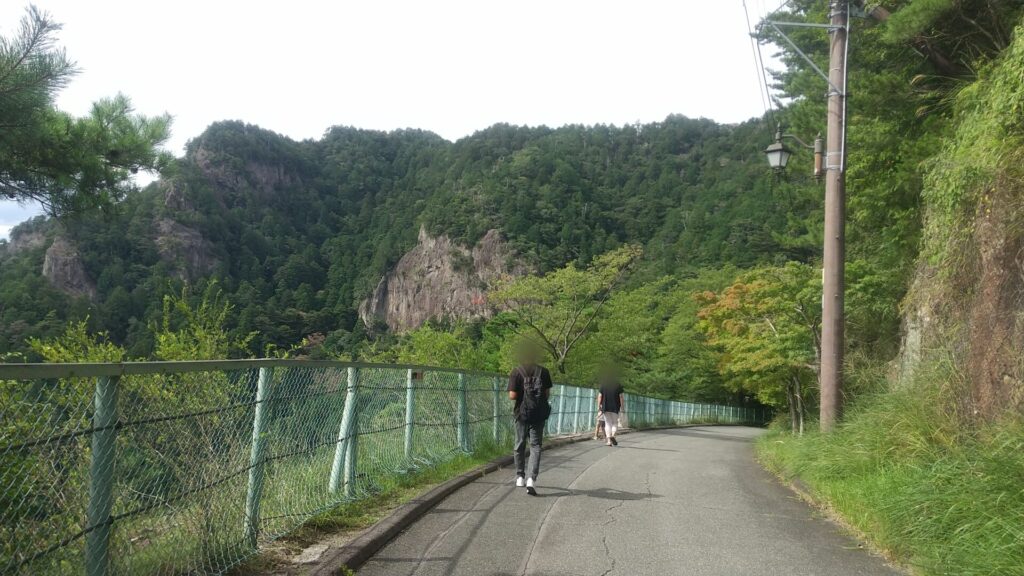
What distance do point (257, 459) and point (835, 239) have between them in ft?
30.4

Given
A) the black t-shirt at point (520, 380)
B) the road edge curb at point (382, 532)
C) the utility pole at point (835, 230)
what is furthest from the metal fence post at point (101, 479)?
the utility pole at point (835, 230)

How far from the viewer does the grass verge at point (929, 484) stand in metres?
4.86

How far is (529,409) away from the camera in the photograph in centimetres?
893

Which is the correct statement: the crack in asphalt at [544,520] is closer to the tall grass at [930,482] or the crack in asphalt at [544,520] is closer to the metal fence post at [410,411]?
the metal fence post at [410,411]

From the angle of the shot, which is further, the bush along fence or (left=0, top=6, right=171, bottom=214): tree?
(left=0, top=6, right=171, bottom=214): tree

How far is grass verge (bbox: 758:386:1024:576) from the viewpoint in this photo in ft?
16.0

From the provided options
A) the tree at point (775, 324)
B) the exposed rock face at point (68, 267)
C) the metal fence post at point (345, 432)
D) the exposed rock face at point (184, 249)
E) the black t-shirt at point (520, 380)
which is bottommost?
the metal fence post at point (345, 432)

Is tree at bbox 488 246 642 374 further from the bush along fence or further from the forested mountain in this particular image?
the bush along fence

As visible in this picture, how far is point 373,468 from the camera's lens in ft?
25.6

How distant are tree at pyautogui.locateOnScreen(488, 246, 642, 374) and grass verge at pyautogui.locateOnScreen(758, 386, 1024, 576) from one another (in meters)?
26.0

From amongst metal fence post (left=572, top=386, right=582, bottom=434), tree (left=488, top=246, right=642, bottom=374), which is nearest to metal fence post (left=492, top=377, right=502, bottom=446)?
metal fence post (left=572, top=386, right=582, bottom=434)

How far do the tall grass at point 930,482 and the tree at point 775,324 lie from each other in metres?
13.4

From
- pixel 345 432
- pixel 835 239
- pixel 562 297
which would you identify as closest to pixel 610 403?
pixel 835 239

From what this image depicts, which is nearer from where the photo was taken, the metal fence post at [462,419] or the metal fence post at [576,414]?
the metal fence post at [462,419]
